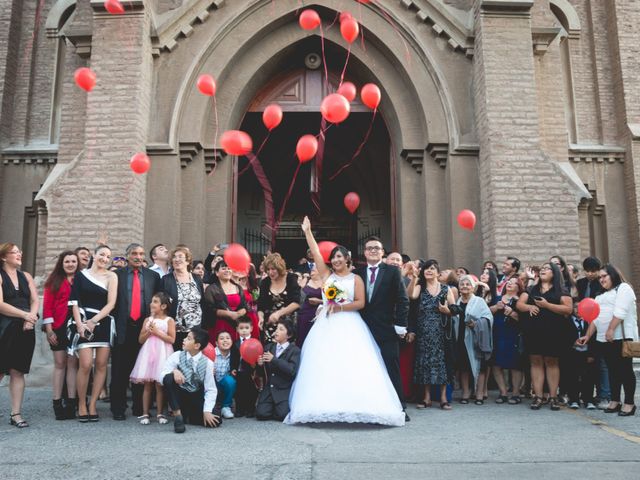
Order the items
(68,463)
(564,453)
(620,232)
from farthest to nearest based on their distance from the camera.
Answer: (620,232), (564,453), (68,463)

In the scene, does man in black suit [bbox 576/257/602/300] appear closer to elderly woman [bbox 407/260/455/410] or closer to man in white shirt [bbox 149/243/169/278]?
elderly woman [bbox 407/260/455/410]

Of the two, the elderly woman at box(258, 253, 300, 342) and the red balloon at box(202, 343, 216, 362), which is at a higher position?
the elderly woman at box(258, 253, 300, 342)

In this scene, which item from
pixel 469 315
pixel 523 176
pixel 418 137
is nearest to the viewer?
pixel 469 315

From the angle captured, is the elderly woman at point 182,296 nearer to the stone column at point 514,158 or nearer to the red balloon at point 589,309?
the red balloon at point 589,309

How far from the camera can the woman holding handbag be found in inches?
257

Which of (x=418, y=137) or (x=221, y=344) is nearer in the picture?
(x=221, y=344)

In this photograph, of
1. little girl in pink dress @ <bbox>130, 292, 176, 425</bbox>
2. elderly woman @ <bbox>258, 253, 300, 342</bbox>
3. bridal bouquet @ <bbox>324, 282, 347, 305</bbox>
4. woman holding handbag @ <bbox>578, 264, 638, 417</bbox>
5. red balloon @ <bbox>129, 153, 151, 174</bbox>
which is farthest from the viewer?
red balloon @ <bbox>129, 153, 151, 174</bbox>

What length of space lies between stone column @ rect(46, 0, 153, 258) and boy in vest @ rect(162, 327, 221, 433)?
172 inches

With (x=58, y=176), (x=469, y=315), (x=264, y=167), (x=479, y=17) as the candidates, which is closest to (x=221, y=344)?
(x=469, y=315)

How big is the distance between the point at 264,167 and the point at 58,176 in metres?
10.8

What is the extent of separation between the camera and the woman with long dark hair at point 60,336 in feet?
20.5

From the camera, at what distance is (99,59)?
10.3 m

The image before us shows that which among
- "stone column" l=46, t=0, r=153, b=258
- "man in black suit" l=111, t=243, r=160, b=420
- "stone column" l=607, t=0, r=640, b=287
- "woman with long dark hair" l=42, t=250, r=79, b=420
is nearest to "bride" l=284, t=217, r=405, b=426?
"man in black suit" l=111, t=243, r=160, b=420

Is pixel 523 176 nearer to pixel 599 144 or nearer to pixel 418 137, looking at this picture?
pixel 418 137
